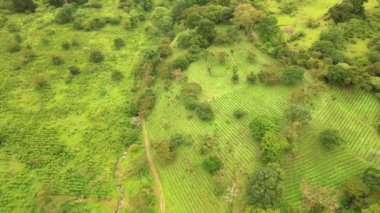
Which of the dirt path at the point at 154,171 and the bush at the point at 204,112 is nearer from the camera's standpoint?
the dirt path at the point at 154,171

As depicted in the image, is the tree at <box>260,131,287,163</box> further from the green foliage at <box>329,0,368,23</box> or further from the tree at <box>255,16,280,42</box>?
the green foliage at <box>329,0,368,23</box>

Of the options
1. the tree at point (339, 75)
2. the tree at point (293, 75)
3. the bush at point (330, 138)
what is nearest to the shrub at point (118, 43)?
the tree at point (293, 75)

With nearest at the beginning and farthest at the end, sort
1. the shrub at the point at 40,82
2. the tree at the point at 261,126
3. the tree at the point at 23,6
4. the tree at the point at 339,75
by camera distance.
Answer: the tree at the point at 261,126
the tree at the point at 339,75
the shrub at the point at 40,82
the tree at the point at 23,6

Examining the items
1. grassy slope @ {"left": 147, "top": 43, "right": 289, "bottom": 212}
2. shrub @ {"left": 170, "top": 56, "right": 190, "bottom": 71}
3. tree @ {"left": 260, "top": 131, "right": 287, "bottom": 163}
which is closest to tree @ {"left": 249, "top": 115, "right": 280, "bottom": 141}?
tree @ {"left": 260, "top": 131, "right": 287, "bottom": 163}

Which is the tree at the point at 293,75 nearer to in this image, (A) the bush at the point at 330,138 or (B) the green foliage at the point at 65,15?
(A) the bush at the point at 330,138

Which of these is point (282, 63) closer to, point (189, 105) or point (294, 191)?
point (189, 105)

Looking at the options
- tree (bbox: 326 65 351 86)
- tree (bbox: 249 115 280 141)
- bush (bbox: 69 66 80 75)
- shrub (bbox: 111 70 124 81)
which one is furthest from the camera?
bush (bbox: 69 66 80 75)

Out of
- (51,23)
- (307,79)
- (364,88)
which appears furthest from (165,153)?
(51,23)
